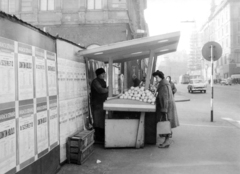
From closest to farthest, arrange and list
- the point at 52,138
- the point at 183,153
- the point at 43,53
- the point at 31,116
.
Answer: the point at 31,116, the point at 43,53, the point at 52,138, the point at 183,153

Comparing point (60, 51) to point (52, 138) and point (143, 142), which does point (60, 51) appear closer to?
point (52, 138)

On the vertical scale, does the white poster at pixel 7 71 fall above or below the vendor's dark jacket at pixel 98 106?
above

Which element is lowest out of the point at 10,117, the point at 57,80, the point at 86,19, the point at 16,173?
the point at 16,173

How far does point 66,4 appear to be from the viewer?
68.6ft

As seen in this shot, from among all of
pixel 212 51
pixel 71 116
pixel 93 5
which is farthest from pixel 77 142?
pixel 93 5

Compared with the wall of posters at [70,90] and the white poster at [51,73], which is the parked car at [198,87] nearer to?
the wall of posters at [70,90]

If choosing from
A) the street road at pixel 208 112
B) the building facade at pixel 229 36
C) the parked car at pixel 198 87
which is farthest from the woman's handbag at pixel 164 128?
the building facade at pixel 229 36

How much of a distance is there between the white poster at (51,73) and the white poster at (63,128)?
1.51 feet

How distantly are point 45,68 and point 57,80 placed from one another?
56cm

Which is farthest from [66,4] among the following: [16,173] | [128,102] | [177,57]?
[177,57]

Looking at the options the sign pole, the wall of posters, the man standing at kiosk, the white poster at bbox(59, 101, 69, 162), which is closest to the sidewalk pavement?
the white poster at bbox(59, 101, 69, 162)

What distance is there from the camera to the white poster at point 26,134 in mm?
3691

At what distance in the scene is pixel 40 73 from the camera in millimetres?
4285

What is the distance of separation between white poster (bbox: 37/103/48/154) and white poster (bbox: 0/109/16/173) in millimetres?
728
